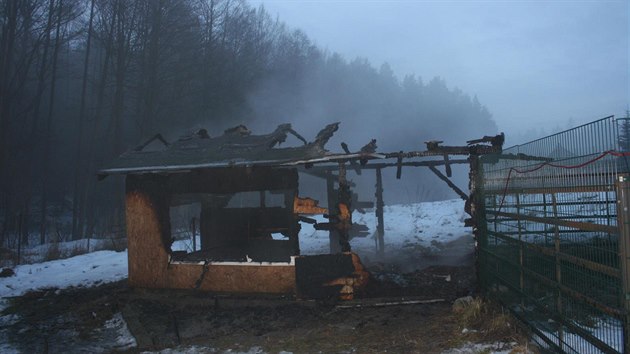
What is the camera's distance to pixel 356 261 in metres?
8.00

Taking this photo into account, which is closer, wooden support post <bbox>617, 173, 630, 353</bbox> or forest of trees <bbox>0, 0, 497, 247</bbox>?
wooden support post <bbox>617, 173, 630, 353</bbox>

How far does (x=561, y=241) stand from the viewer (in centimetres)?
558

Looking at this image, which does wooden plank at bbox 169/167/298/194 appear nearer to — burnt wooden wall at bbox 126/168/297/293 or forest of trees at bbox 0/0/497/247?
burnt wooden wall at bbox 126/168/297/293

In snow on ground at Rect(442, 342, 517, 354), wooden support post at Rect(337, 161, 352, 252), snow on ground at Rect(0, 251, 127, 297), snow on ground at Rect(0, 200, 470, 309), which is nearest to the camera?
snow on ground at Rect(442, 342, 517, 354)

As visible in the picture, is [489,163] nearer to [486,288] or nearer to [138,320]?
[486,288]

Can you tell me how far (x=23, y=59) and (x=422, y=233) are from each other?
20.8 meters

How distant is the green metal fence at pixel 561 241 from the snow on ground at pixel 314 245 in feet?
28.3

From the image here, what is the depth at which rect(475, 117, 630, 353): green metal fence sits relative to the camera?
12.5ft

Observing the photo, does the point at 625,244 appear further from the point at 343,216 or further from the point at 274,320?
the point at 274,320

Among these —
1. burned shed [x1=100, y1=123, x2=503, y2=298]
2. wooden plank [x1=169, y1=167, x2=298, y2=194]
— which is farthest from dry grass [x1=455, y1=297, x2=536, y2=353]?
wooden plank [x1=169, y1=167, x2=298, y2=194]

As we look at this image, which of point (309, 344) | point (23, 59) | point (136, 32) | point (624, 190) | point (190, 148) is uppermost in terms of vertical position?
point (136, 32)

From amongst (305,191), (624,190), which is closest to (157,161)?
(624,190)

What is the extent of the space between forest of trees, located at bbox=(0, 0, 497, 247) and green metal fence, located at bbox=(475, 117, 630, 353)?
536 inches

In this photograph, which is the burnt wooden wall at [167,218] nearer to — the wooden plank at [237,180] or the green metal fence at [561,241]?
the wooden plank at [237,180]
